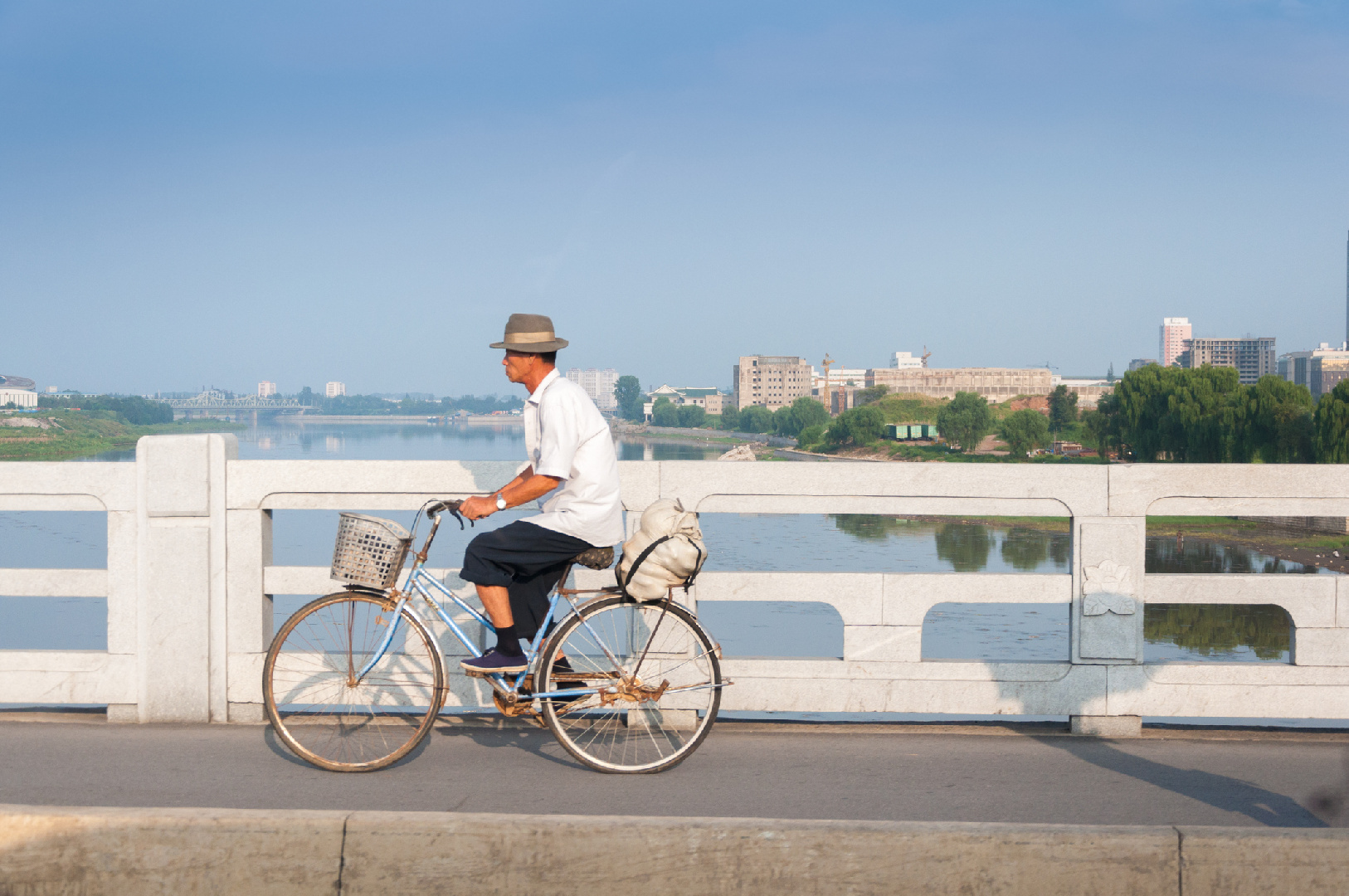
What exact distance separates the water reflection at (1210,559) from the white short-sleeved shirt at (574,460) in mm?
61211

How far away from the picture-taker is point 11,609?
125 ft

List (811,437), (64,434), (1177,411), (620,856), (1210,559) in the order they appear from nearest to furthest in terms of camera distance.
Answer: (620,856) → (1210,559) → (1177,411) → (64,434) → (811,437)

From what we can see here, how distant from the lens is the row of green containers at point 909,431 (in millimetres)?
171200

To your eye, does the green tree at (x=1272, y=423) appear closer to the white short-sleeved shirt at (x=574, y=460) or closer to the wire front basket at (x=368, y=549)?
the white short-sleeved shirt at (x=574, y=460)

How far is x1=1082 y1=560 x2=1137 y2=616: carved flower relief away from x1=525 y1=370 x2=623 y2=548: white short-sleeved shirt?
234cm

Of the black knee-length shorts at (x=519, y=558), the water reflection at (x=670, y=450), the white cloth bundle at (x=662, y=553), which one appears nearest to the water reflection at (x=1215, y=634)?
the white cloth bundle at (x=662, y=553)

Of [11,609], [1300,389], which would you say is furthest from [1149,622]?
[1300,389]

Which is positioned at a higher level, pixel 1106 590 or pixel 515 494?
pixel 515 494

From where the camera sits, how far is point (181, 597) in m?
5.62

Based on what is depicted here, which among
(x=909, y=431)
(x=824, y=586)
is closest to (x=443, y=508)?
(x=824, y=586)

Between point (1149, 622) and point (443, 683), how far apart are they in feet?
140

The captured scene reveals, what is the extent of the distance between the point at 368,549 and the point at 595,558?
0.90 metres

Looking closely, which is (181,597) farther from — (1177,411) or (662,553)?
(1177,411)

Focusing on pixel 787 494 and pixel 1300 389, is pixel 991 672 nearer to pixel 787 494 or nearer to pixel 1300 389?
pixel 787 494
